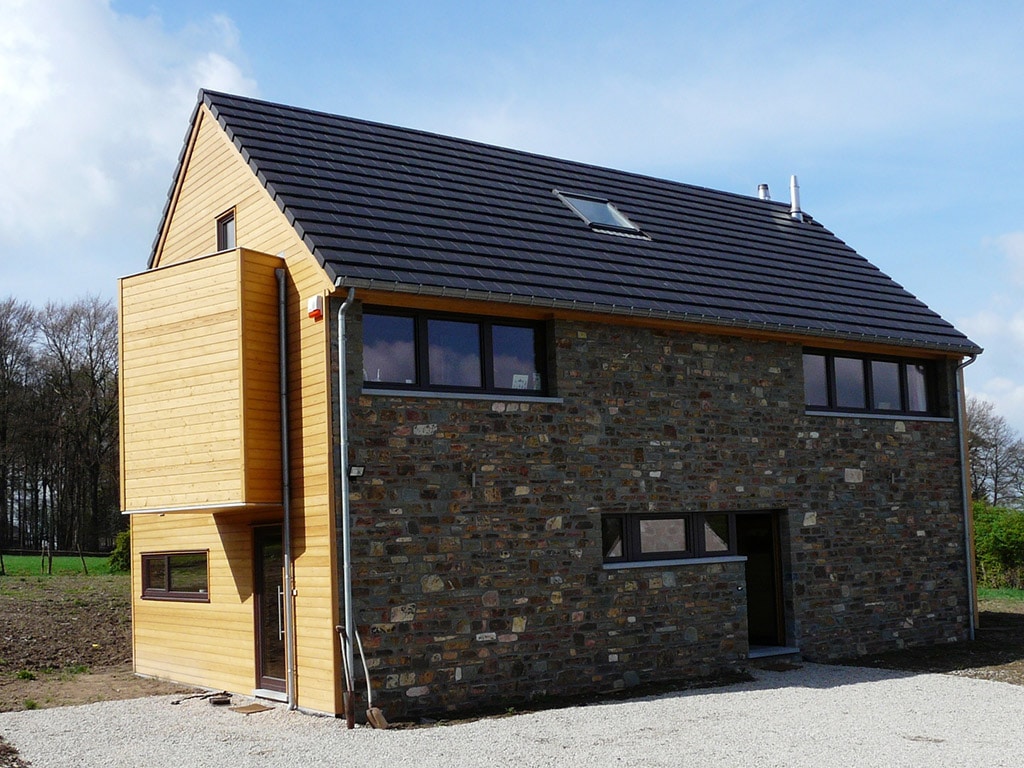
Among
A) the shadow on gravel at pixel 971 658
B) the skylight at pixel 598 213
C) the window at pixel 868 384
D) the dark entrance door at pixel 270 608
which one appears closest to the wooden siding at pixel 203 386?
the dark entrance door at pixel 270 608

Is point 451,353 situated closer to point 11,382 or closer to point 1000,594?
point 1000,594

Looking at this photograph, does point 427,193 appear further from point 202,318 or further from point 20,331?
point 20,331

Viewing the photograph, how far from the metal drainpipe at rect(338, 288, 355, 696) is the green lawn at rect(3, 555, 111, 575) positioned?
19.7m

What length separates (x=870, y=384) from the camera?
50.7 ft

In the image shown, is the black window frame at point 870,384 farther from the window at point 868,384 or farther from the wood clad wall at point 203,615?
the wood clad wall at point 203,615

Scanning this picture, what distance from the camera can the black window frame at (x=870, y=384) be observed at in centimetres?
1481

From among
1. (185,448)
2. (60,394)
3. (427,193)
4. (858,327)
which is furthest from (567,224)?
(60,394)

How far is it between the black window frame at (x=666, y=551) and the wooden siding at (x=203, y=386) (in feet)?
13.1

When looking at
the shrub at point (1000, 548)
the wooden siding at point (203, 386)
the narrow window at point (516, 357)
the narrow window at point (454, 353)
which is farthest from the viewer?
the shrub at point (1000, 548)

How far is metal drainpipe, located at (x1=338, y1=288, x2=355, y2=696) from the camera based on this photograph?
1016 cm

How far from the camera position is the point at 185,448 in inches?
451

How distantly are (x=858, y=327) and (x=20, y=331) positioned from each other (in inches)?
1249

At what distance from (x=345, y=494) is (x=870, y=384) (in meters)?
8.61

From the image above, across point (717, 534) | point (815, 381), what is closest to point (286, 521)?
point (717, 534)
